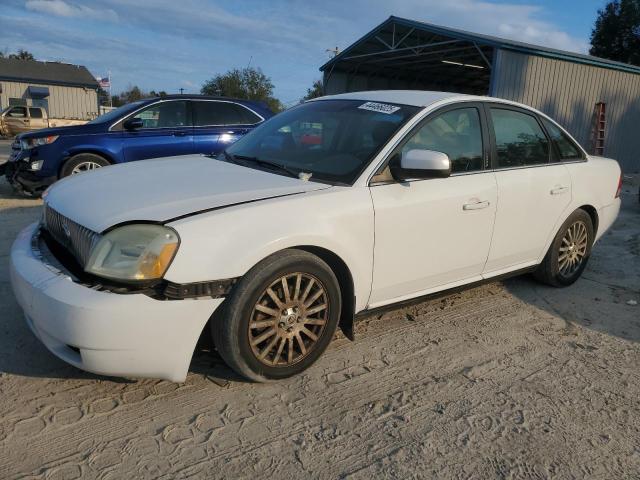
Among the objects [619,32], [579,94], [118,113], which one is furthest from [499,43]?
[619,32]

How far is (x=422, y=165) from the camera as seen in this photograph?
3070mm

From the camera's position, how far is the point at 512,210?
386 cm

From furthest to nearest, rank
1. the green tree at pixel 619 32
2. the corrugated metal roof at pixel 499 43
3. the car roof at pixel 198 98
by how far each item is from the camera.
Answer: the green tree at pixel 619 32 → the corrugated metal roof at pixel 499 43 → the car roof at pixel 198 98

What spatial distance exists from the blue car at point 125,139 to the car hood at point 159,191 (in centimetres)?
425

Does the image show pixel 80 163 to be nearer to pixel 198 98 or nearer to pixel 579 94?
pixel 198 98

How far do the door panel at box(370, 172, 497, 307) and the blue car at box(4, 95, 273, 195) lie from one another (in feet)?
15.7

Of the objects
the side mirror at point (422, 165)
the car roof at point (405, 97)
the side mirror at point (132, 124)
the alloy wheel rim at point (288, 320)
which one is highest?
the car roof at point (405, 97)

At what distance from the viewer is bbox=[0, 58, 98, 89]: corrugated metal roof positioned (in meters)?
40.3

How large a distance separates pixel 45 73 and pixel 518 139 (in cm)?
4617

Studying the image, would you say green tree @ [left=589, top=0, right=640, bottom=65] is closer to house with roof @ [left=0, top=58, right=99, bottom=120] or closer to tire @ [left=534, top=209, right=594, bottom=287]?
tire @ [left=534, top=209, right=594, bottom=287]

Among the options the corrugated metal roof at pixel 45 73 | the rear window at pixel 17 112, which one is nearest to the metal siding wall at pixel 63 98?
the corrugated metal roof at pixel 45 73

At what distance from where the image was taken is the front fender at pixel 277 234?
8.19 feet

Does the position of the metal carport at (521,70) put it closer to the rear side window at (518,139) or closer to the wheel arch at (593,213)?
the wheel arch at (593,213)

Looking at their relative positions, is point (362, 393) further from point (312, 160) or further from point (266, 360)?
point (312, 160)
